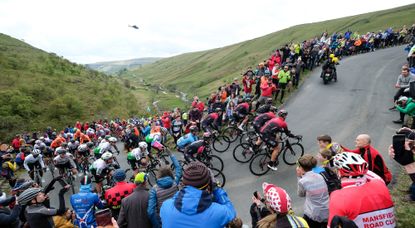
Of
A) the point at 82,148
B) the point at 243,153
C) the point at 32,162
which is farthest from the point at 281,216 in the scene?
the point at 32,162

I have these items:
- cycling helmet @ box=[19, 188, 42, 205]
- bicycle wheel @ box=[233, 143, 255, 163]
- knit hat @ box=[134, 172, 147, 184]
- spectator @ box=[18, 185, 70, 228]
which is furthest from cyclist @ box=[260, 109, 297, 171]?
cycling helmet @ box=[19, 188, 42, 205]

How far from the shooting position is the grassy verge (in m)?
5.44

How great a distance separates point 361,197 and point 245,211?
5086mm

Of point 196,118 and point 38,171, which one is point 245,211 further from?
point 38,171

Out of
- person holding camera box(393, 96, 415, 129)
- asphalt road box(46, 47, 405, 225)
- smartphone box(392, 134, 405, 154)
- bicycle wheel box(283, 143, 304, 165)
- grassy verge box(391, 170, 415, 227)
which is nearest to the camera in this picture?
grassy verge box(391, 170, 415, 227)

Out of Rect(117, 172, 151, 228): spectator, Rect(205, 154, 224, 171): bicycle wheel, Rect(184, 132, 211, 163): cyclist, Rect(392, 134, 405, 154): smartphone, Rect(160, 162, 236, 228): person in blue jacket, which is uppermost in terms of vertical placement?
Rect(160, 162, 236, 228): person in blue jacket

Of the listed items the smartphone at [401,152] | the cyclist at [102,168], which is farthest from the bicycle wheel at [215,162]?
the smartphone at [401,152]

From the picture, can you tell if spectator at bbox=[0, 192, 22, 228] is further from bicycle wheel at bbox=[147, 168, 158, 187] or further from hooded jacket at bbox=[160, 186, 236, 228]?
bicycle wheel at bbox=[147, 168, 158, 187]

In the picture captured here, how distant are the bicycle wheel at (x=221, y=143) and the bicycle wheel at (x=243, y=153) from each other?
4.41 ft

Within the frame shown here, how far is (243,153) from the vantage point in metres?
10.7

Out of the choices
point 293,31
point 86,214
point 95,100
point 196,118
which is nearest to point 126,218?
point 86,214

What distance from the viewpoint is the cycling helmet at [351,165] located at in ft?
10.7

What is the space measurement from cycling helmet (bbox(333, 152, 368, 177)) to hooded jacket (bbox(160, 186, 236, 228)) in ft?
5.05

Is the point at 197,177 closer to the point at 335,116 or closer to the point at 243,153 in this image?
the point at 243,153
